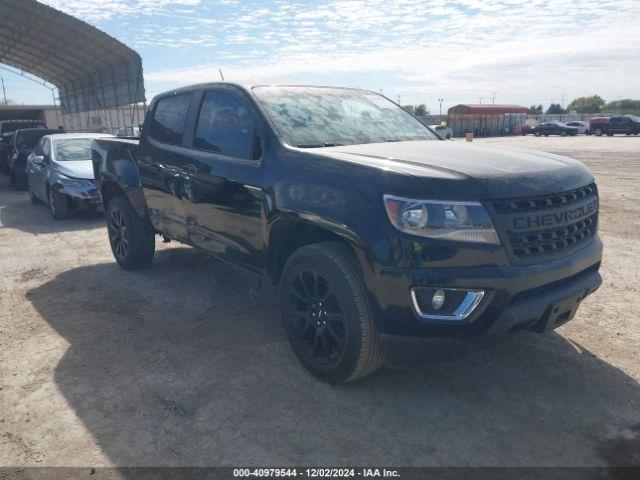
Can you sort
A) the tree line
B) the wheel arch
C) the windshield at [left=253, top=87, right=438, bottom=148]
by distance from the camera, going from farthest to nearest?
the tree line → the windshield at [left=253, top=87, right=438, bottom=148] → the wheel arch

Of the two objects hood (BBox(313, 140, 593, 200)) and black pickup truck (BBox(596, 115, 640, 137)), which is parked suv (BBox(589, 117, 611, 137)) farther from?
hood (BBox(313, 140, 593, 200))

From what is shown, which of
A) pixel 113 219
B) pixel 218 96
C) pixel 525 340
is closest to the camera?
pixel 525 340

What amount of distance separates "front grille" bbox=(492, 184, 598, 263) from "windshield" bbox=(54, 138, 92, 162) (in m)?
8.93

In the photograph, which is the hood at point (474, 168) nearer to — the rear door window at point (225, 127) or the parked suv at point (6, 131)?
the rear door window at point (225, 127)

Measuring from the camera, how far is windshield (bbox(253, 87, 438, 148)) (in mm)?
3641

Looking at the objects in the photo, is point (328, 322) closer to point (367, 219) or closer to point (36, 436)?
point (367, 219)

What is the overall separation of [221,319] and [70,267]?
9.29 ft

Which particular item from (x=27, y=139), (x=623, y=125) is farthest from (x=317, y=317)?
(x=623, y=125)

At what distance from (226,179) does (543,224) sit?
2.19 metres

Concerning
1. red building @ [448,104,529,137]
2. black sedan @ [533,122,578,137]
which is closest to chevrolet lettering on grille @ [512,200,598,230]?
black sedan @ [533,122,578,137]

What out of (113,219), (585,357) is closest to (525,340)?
(585,357)

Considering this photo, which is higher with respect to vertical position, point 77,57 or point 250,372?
point 77,57

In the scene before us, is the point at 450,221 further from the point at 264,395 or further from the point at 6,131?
the point at 6,131

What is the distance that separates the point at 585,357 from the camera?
11.7 ft
